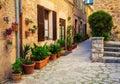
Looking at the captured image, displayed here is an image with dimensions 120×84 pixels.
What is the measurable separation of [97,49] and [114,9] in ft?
16.0

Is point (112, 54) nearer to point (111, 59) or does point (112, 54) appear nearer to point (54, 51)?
point (111, 59)

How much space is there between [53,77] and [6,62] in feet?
4.76

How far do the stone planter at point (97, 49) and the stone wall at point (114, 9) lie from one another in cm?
386

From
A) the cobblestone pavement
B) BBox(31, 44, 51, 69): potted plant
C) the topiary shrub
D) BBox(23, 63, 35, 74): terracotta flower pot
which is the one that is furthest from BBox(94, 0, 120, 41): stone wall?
BBox(23, 63, 35, 74): terracotta flower pot

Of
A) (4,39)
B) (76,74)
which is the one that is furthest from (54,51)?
(4,39)

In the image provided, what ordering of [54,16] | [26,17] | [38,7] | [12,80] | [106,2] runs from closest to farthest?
[12,80]
[26,17]
[38,7]
[54,16]
[106,2]

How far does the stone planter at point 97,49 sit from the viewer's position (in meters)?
9.23

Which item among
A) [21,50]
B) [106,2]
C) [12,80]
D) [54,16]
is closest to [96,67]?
[21,50]

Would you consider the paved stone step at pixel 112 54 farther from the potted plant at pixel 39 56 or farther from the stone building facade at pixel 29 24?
the potted plant at pixel 39 56

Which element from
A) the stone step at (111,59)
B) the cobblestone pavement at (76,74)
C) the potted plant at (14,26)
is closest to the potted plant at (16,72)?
the cobblestone pavement at (76,74)

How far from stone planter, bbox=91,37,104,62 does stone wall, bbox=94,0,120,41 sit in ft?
12.7

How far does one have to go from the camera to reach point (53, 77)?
6.60m

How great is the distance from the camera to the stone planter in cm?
923

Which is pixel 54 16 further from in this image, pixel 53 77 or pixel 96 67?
pixel 53 77
